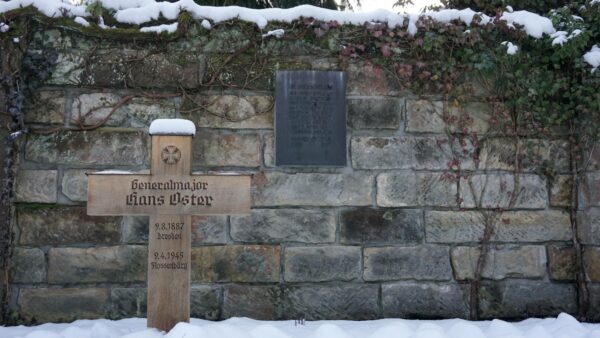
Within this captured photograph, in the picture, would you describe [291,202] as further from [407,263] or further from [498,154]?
[498,154]

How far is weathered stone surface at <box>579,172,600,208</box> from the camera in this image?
3318mm

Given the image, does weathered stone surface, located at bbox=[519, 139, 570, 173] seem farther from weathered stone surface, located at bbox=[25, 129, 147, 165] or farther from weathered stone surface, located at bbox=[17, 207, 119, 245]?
weathered stone surface, located at bbox=[17, 207, 119, 245]

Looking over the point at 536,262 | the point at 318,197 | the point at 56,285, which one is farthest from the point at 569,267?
the point at 56,285

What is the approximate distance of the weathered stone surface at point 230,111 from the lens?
3.29 meters

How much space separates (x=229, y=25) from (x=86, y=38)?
3.07 feet

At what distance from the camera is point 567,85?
133 inches

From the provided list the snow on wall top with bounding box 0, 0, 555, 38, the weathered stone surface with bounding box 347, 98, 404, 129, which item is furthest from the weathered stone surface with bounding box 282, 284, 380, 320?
the snow on wall top with bounding box 0, 0, 555, 38

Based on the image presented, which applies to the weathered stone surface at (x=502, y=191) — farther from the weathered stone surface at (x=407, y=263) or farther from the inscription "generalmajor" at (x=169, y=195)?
the inscription "generalmajor" at (x=169, y=195)

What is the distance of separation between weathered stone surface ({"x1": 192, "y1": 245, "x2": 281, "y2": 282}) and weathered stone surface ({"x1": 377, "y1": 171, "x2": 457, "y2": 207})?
838mm

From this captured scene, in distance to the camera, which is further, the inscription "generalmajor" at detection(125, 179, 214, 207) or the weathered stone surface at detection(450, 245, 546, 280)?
the weathered stone surface at detection(450, 245, 546, 280)

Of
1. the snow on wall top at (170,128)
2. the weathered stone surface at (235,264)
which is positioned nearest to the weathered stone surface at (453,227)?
the weathered stone surface at (235,264)

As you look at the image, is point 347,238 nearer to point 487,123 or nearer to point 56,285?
point 487,123

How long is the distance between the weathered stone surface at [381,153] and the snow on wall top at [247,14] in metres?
0.77

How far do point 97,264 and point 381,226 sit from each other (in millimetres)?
1850
